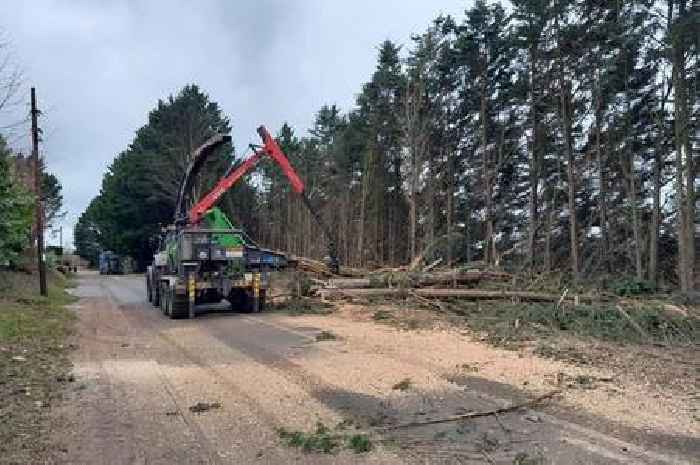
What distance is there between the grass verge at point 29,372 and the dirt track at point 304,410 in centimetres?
25

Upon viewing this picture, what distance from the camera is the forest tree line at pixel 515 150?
82.3 ft

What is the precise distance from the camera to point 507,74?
37.4 meters

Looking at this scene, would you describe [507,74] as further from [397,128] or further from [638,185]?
[638,185]

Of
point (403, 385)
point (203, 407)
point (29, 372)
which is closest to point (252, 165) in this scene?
point (29, 372)

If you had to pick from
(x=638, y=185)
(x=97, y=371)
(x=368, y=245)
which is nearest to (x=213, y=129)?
(x=368, y=245)

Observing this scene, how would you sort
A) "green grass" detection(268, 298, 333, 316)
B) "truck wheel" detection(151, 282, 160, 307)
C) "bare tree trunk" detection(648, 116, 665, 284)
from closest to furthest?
"green grass" detection(268, 298, 333, 316) < "truck wheel" detection(151, 282, 160, 307) < "bare tree trunk" detection(648, 116, 665, 284)

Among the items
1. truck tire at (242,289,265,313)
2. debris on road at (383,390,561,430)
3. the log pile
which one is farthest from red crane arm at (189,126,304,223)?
debris on road at (383,390,561,430)

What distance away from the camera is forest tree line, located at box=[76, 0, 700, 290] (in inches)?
988

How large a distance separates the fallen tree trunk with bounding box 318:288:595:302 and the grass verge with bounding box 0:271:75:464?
7072 mm

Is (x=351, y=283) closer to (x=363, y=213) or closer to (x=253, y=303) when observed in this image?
(x=253, y=303)

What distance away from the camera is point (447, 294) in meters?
18.6

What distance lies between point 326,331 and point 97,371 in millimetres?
5641

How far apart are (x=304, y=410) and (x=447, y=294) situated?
1134cm

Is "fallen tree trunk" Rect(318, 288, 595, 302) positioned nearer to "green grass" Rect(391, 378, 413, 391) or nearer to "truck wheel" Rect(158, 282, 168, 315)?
"truck wheel" Rect(158, 282, 168, 315)
